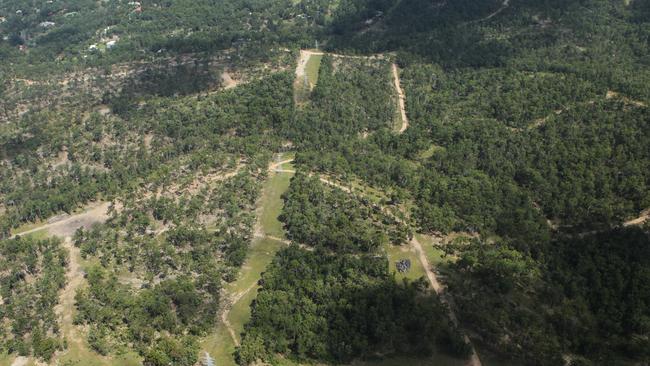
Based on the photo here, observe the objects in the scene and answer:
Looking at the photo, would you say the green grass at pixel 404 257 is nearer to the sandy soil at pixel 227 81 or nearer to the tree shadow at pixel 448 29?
the sandy soil at pixel 227 81

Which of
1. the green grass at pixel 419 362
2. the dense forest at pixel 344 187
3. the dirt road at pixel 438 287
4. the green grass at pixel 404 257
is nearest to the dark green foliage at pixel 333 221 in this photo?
the dense forest at pixel 344 187

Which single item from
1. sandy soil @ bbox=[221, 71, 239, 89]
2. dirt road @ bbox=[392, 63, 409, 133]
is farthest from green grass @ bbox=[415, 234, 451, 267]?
sandy soil @ bbox=[221, 71, 239, 89]

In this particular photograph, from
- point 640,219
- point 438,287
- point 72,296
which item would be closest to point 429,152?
point 640,219

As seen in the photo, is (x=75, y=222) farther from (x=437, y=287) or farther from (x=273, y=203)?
(x=437, y=287)

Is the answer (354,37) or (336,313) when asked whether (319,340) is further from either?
(354,37)

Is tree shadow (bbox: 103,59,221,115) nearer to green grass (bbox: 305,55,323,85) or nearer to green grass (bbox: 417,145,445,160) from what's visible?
green grass (bbox: 305,55,323,85)

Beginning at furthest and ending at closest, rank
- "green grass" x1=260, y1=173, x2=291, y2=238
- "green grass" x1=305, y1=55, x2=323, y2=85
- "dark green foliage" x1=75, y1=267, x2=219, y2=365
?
"green grass" x1=305, y1=55, x2=323, y2=85 → "green grass" x1=260, y1=173, x2=291, y2=238 → "dark green foliage" x1=75, y1=267, x2=219, y2=365

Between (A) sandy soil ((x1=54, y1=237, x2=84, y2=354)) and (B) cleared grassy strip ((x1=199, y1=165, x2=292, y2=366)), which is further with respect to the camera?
(A) sandy soil ((x1=54, y1=237, x2=84, y2=354))
